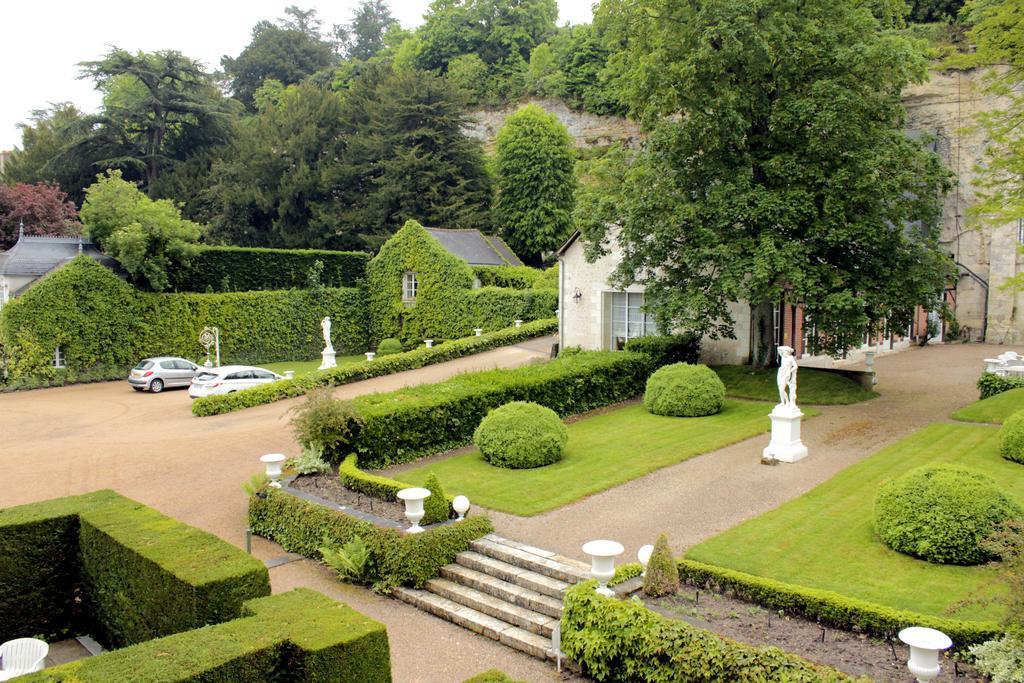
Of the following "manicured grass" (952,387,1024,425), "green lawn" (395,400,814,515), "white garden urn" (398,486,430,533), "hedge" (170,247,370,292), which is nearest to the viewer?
"white garden urn" (398,486,430,533)

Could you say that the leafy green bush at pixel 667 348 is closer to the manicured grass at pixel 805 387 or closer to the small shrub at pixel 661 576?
the manicured grass at pixel 805 387

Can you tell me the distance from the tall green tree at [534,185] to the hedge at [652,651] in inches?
1545

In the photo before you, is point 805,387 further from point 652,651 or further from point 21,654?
point 21,654

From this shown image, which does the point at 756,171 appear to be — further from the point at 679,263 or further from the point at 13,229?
the point at 13,229

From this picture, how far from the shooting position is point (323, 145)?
159ft

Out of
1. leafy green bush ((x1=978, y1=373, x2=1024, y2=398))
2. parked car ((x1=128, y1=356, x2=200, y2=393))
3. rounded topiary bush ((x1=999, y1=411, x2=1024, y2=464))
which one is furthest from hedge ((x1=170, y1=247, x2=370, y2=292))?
rounded topiary bush ((x1=999, y1=411, x2=1024, y2=464))

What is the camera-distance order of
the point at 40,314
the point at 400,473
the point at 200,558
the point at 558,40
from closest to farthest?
1. the point at 200,558
2. the point at 400,473
3. the point at 40,314
4. the point at 558,40

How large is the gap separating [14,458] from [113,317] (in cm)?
1387

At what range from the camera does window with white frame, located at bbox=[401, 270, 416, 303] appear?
36.9 metres

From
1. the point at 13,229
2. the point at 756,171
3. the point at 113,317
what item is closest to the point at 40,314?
the point at 113,317

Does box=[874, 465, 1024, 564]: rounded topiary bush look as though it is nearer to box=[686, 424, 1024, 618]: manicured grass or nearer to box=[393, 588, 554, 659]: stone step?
box=[686, 424, 1024, 618]: manicured grass

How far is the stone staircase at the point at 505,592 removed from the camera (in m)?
8.80

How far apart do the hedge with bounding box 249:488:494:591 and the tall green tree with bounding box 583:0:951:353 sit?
411 inches

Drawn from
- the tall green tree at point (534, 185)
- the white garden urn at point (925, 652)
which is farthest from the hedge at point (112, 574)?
the tall green tree at point (534, 185)
